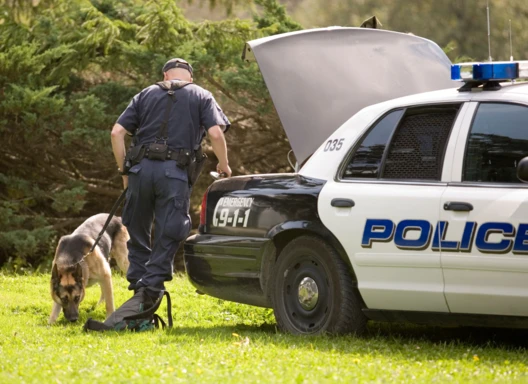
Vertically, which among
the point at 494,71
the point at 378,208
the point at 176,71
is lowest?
the point at 378,208

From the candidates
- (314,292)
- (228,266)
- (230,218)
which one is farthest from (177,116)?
(314,292)

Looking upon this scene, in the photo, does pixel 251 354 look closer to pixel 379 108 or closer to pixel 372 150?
pixel 372 150

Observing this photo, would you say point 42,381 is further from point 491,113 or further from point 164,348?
point 491,113

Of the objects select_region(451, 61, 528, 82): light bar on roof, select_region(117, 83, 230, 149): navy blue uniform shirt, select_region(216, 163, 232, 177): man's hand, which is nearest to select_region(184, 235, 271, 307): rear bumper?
select_region(216, 163, 232, 177): man's hand

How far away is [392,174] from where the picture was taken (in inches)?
242

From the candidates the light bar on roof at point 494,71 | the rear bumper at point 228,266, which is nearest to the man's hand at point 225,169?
the rear bumper at point 228,266

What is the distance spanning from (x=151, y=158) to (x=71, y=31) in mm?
6349

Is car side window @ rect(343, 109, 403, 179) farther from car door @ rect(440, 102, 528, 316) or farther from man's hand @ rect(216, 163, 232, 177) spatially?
man's hand @ rect(216, 163, 232, 177)

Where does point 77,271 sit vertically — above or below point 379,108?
below

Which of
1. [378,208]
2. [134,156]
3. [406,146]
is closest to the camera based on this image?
[378,208]

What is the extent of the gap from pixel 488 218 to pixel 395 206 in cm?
59

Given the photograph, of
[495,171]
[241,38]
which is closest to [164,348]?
[495,171]

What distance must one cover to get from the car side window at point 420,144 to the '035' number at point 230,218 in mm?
1112

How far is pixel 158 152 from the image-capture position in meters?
7.21
